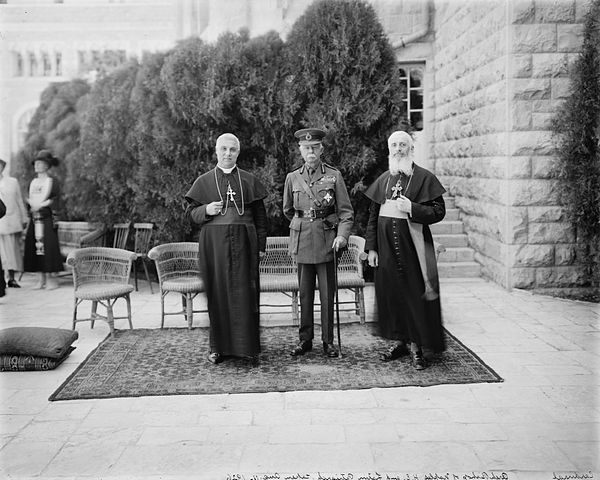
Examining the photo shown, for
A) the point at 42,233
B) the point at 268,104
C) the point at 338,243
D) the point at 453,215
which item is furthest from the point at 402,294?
the point at 42,233

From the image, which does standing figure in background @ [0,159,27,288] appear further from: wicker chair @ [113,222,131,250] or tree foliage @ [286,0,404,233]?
tree foliage @ [286,0,404,233]

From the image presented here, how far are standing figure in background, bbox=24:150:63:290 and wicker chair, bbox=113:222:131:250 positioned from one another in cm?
82

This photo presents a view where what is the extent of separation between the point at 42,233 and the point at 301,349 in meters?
5.39

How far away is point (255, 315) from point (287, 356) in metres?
0.51

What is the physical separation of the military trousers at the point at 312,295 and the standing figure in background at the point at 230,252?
0.42 metres

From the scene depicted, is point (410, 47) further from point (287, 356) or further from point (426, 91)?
point (287, 356)

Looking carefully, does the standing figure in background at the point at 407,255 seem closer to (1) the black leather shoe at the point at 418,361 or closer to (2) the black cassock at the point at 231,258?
(1) the black leather shoe at the point at 418,361

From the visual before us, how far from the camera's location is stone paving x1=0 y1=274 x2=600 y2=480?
3754 mm

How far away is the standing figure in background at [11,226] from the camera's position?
32.3 ft

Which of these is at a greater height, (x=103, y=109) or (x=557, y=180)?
(x=103, y=109)

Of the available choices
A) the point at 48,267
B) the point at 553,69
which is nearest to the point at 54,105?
the point at 48,267

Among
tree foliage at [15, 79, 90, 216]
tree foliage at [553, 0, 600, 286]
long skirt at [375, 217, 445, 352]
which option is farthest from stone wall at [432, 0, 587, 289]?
tree foliage at [15, 79, 90, 216]

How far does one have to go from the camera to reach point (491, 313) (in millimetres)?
7656

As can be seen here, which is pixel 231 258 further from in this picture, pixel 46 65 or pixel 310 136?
pixel 46 65
